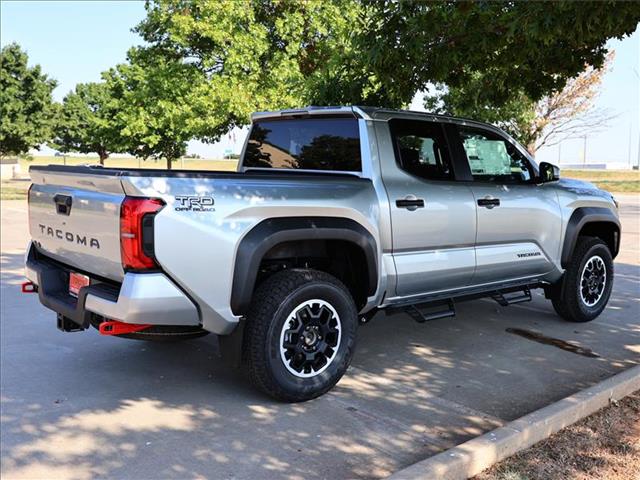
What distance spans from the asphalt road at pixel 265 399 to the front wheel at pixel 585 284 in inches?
6.5

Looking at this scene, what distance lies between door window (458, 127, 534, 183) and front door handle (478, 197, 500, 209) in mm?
218

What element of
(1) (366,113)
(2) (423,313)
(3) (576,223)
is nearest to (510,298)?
(3) (576,223)

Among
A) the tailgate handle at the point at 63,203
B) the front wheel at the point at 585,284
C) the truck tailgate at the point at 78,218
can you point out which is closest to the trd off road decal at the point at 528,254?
the front wheel at the point at 585,284

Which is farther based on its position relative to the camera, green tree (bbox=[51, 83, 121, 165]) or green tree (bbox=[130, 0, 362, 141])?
green tree (bbox=[51, 83, 121, 165])

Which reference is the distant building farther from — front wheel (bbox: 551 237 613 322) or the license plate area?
front wheel (bbox: 551 237 613 322)

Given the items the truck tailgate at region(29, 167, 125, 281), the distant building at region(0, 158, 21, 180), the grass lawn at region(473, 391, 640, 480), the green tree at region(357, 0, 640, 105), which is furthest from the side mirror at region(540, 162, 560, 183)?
the distant building at region(0, 158, 21, 180)

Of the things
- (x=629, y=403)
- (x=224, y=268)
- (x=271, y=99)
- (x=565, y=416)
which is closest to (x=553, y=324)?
(x=629, y=403)

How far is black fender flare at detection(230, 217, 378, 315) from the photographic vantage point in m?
3.68

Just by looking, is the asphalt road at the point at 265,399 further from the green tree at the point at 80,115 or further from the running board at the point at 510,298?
the green tree at the point at 80,115

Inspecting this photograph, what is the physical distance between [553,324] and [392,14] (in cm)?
345

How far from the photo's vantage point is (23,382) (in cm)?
436

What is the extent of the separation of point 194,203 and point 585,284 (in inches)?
174

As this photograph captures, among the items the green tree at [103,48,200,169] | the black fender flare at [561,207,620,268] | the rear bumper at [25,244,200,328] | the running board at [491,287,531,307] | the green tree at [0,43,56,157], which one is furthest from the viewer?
the green tree at [0,43,56,157]

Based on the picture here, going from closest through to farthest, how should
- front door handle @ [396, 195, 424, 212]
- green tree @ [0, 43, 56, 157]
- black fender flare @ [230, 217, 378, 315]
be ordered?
black fender flare @ [230, 217, 378, 315] < front door handle @ [396, 195, 424, 212] < green tree @ [0, 43, 56, 157]
